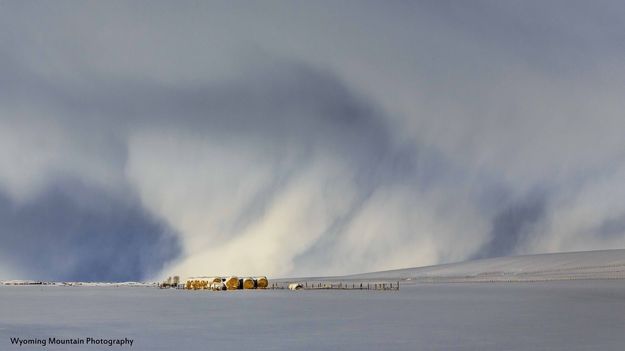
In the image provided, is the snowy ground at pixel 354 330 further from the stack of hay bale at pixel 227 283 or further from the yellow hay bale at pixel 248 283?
the yellow hay bale at pixel 248 283

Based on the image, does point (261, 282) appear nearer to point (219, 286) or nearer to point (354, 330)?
point (219, 286)

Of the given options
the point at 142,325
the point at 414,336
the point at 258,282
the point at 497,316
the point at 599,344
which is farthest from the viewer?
the point at 258,282

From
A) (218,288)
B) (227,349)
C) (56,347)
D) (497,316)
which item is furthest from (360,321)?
(218,288)

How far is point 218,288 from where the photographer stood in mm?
162000

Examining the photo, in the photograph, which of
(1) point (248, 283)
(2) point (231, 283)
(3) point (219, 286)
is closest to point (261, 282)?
(1) point (248, 283)

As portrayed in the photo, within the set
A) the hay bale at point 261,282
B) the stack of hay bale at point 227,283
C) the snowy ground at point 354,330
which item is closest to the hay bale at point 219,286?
the stack of hay bale at point 227,283

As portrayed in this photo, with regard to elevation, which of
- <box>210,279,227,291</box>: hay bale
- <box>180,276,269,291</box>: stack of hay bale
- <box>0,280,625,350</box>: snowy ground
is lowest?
<box>0,280,625,350</box>: snowy ground

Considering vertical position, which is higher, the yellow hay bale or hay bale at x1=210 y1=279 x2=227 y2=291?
the yellow hay bale

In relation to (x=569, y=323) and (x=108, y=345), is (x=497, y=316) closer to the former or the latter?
(x=569, y=323)

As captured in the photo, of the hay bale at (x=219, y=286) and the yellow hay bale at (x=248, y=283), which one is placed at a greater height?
the yellow hay bale at (x=248, y=283)

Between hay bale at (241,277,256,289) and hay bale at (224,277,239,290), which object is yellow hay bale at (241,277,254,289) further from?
hay bale at (224,277,239,290)

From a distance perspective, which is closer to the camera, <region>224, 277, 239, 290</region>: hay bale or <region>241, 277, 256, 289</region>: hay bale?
<region>224, 277, 239, 290</region>: hay bale

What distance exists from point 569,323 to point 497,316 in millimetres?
9009

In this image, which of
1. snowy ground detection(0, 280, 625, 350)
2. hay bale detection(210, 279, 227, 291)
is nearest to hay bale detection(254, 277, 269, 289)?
hay bale detection(210, 279, 227, 291)
